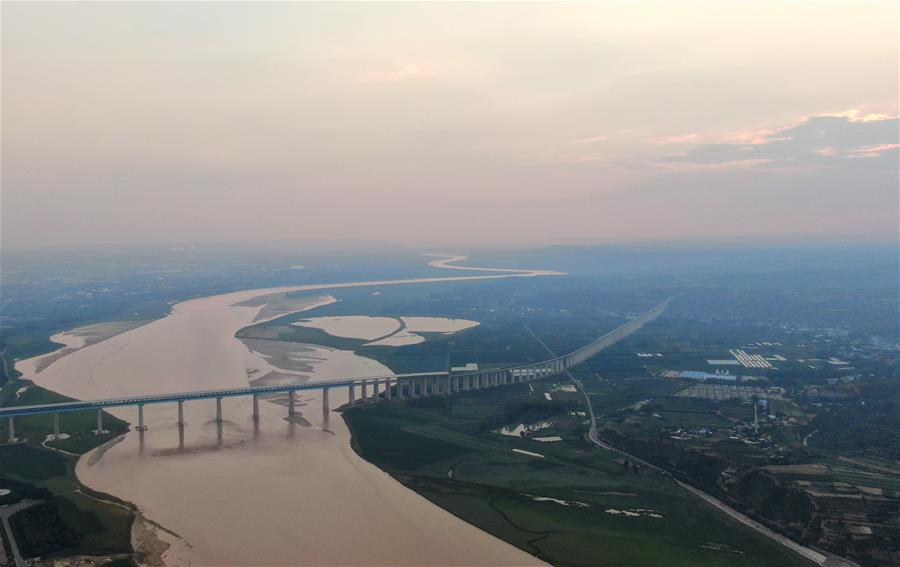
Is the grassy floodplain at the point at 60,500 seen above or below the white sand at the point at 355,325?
below

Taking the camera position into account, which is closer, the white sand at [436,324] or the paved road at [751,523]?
the paved road at [751,523]

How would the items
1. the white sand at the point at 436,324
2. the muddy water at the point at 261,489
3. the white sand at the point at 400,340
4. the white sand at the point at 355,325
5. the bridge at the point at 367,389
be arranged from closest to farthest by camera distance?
the muddy water at the point at 261,489
the bridge at the point at 367,389
the white sand at the point at 400,340
the white sand at the point at 355,325
the white sand at the point at 436,324

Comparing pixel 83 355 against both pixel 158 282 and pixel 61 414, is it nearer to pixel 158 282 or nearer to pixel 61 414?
pixel 61 414

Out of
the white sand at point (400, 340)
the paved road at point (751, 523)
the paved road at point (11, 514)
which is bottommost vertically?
the paved road at point (751, 523)

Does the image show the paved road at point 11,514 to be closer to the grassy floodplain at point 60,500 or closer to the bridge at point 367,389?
the grassy floodplain at point 60,500

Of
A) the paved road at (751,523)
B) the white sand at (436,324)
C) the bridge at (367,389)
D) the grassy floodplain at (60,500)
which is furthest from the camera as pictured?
the white sand at (436,324)

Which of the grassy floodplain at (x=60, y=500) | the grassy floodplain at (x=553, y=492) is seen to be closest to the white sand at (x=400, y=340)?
the grassy floodplain at (x=553, y=492)
